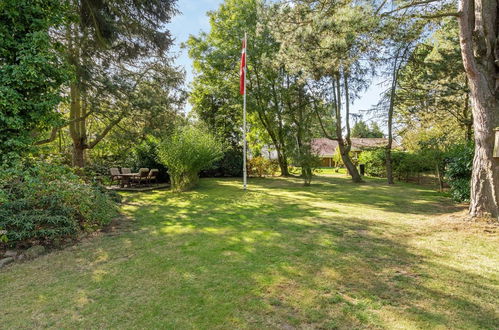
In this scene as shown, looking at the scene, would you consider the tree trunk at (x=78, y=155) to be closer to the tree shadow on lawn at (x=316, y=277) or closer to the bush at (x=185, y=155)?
the bush at (x=185, y=155)

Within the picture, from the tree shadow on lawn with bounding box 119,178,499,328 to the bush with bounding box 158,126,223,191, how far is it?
5.65 meters

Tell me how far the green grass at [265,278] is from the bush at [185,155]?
5818 millimetres

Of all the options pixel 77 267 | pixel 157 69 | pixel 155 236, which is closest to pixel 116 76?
pixel 157 69

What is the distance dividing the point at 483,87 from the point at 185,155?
376 inches

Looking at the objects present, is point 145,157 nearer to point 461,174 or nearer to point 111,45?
point 111,45

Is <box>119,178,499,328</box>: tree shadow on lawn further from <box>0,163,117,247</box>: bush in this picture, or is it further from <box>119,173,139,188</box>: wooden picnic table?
<box>119,173,139,188</box>: wooden picnic table

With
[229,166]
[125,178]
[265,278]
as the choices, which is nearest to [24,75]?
[265,278]

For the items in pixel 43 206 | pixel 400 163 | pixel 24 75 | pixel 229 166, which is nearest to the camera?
pixel 43 206

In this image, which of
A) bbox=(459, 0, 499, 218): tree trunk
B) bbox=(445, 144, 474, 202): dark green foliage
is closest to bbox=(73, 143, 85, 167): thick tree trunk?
bbox=(459, 0, 499, 218): tree trunk

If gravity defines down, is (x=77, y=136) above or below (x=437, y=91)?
below

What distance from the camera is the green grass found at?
8.14ft

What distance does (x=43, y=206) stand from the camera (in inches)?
191

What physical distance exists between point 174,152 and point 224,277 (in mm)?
8742

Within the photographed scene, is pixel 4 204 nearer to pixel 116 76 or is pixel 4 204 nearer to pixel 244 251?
pixel 244 251
